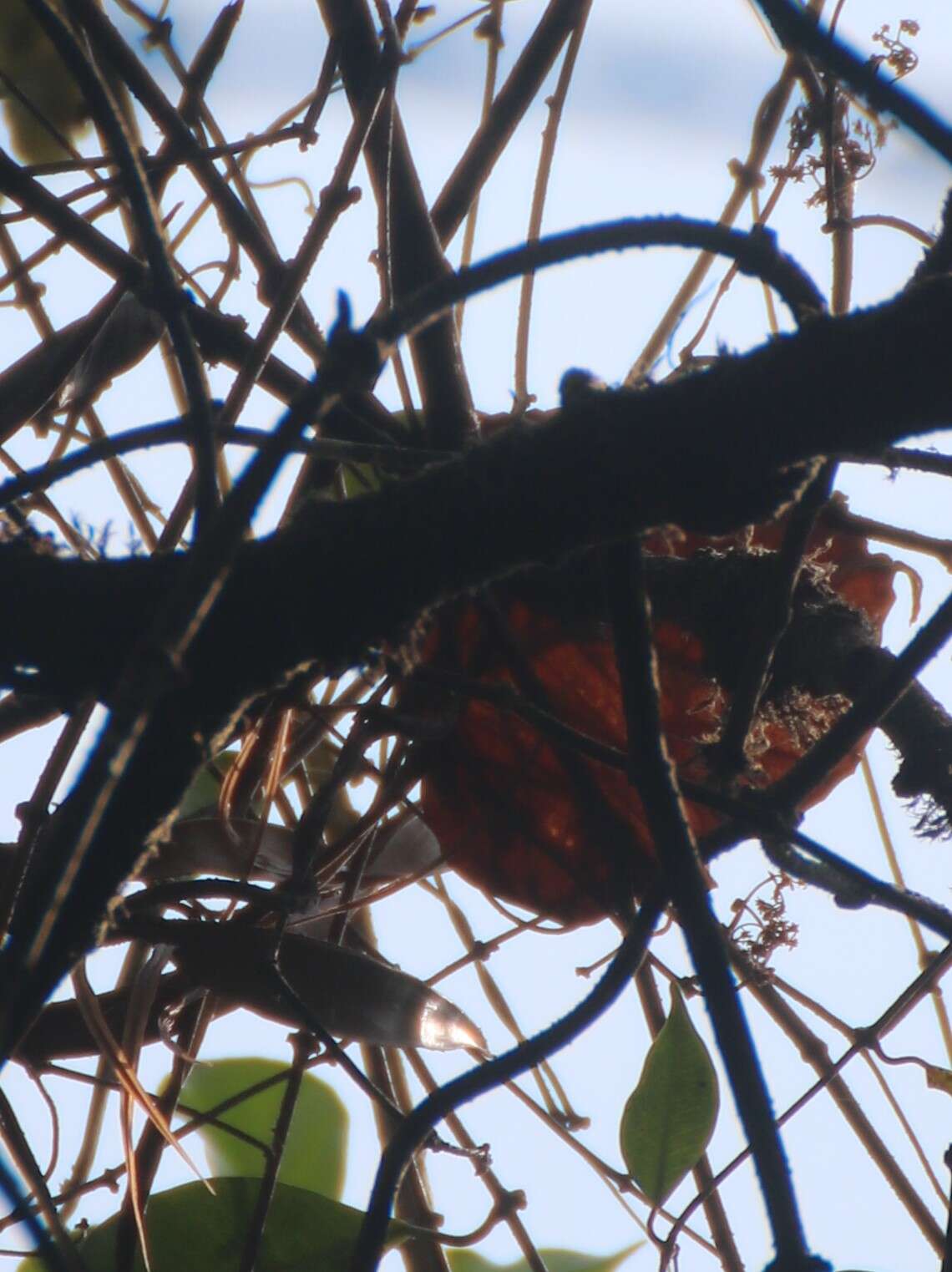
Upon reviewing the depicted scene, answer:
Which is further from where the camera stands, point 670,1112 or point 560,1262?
point 560,1262

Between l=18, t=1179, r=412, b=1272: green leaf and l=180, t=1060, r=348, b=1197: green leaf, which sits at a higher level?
l=180, t=1060, r=348, b=1197: green leaf

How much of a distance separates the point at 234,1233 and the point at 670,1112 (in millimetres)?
231

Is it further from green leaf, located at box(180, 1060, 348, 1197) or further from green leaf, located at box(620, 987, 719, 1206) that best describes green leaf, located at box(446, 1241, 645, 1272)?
green leaf, located at box(620, 987, 719, 1206)

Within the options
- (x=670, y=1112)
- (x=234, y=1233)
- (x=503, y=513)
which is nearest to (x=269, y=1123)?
(x=234, y=1233)

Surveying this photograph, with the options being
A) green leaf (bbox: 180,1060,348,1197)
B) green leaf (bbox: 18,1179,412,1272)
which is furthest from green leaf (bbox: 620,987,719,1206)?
green leaf (bbox: 180,1060,348,1197)

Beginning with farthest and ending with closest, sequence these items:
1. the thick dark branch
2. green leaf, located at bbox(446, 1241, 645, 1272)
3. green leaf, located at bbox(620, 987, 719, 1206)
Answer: green leaf, located at bbox(446, 1241, 645, 1272) < green leaf, located at bbox(620, 987, 719, 1206) < the thick dark branch

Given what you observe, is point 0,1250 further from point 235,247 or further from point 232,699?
point 235,247

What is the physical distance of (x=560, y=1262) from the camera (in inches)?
29.0

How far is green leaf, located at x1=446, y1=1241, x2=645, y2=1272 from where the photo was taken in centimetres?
72

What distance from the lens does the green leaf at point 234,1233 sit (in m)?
0.56

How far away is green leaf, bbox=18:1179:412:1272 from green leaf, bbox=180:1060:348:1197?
0.16 m

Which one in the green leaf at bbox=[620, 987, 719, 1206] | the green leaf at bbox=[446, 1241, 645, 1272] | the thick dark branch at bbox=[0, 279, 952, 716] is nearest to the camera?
the thick dark branch at bbox=[0, 279, 952, 716]

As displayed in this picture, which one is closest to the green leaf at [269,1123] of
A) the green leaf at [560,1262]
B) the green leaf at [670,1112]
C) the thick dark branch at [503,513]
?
the green leaf at [560,1262]

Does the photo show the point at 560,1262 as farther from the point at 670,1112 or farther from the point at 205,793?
the point at 205,793
